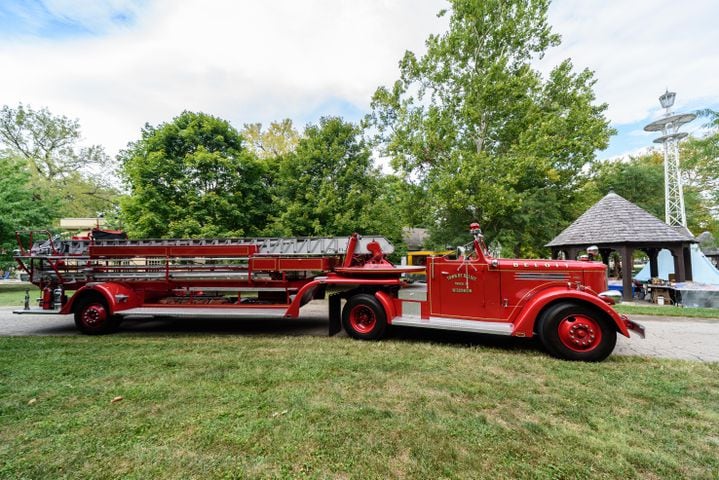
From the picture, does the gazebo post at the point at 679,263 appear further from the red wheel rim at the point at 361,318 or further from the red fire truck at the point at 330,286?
the red wheel rim at the point at 361,318

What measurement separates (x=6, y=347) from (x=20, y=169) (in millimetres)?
23395

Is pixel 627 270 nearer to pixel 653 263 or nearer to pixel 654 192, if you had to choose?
pixel 653 263

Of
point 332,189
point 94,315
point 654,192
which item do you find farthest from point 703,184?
point 94,315

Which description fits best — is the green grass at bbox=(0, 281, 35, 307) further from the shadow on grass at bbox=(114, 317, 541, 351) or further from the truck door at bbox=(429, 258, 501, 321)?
the truck door at bbox=(429, 258, 501, 321)

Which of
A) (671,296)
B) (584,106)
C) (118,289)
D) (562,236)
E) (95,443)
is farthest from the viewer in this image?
(584,106)

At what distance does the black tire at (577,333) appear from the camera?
437 cm

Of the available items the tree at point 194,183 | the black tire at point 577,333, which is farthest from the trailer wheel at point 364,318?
the tree at point 194,183

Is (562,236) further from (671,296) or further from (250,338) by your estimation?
(250,338)

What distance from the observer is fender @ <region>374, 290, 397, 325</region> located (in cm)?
550

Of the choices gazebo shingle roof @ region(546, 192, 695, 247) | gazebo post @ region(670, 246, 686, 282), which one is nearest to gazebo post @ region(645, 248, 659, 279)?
gazebo shingle roof @ region(546, 192, 695, 247)

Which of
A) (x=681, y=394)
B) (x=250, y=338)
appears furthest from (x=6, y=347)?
(x=681, y=394)

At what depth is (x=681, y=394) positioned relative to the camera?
331cm

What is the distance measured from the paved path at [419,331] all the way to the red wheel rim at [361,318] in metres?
0.59

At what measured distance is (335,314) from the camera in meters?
6.01
